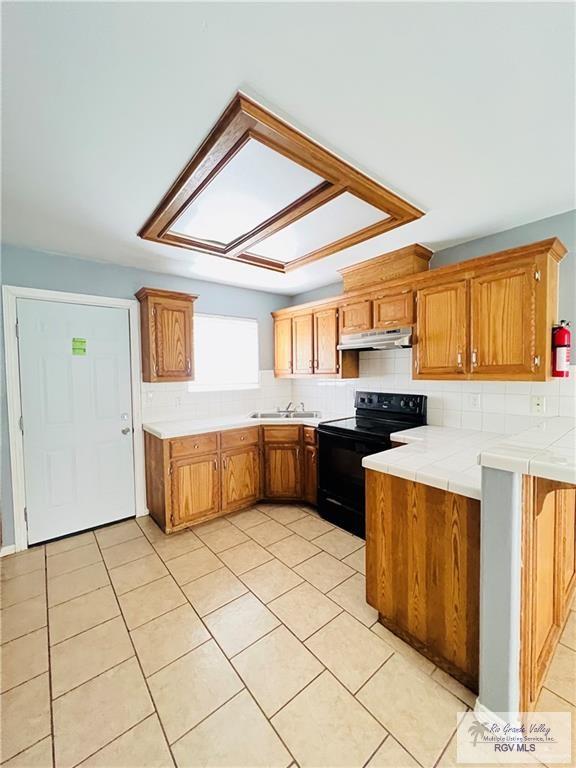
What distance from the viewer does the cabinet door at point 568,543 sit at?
1.67 m

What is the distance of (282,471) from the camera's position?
3.33m

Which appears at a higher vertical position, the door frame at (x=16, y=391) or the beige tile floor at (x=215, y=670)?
the door frame at (x=16, y=391)

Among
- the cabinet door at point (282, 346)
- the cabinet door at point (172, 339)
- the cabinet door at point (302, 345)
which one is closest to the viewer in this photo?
the cabinet door at point (172, 339)

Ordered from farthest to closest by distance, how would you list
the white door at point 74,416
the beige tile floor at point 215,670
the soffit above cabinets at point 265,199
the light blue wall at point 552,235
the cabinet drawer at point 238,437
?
the cabinet drawer at point 238,437 < the white door at point 74,416 < the light blue wall at point 552,235 < the soffit above cabinets at point 265,199 < the beige tile floor at point 215,670

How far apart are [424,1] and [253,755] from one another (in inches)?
99.2

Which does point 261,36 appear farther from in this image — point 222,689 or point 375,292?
point 222,689

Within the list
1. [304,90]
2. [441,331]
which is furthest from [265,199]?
[441,331]

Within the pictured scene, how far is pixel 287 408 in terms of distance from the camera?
416 cm

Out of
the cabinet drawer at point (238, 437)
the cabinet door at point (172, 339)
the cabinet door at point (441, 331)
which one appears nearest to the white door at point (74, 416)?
the cabinet door at point (172, 339)

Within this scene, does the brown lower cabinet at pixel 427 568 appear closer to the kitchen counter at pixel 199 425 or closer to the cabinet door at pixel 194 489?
the kitchen counter at pixel 199 425

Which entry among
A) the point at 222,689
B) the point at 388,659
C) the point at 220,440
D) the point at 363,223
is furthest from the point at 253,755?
the point at 363,223

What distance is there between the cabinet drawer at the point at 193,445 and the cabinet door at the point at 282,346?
1239 millimetres

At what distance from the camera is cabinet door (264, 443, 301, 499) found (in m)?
3.31

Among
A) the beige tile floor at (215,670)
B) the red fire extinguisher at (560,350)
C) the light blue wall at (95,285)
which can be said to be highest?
the light blue wall at (95,285)
